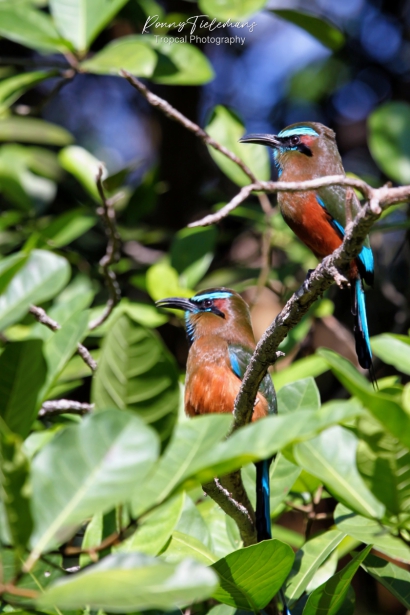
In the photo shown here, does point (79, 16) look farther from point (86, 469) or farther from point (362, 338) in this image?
point (86, 469)

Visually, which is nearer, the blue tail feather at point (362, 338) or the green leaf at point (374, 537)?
the green leaf at point (374, 537)

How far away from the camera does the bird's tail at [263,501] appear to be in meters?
2.39

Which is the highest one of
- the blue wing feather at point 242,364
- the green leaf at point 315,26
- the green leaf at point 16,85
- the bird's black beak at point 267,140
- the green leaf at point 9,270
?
the green leaf at point 315,26

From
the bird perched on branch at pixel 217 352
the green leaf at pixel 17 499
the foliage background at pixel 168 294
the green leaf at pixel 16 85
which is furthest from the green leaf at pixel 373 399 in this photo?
the green leaf at pixel 16 85

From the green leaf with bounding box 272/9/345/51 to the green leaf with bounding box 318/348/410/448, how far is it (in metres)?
3.43

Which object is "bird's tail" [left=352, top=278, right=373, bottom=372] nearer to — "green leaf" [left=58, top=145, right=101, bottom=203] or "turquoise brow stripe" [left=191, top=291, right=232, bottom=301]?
"turquoise brow stripe" [left=191, top=291, right=232, bottom=301]

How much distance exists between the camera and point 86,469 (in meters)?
1.08

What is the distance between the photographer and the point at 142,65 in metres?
3.24

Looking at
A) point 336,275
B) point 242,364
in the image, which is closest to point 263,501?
point 336,275

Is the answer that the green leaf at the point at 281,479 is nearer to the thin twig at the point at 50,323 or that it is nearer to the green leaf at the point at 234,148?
the thin twig at the point at 50,323

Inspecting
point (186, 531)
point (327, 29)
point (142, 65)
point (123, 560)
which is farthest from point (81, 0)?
point (123, 560)

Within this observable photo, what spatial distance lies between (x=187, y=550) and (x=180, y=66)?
8.94 ft

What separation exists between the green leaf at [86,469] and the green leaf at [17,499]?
0.05ft

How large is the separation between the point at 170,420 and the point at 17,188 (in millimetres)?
3523
